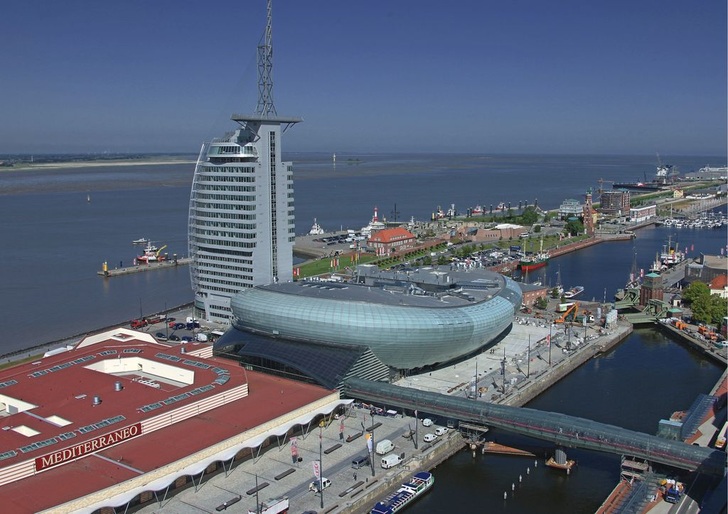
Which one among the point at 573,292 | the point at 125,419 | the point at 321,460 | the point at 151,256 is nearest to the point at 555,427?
the point at 321,460

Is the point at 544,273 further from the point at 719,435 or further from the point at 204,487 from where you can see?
the point at 204,487

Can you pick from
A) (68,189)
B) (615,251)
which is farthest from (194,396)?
(68,189)

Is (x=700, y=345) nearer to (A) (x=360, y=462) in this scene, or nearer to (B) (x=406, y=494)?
(A) (x=360, y=462)

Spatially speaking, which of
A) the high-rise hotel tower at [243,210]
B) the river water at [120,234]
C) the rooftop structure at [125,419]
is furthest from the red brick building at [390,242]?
the rooftop structure at [125,419]

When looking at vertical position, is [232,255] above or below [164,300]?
above

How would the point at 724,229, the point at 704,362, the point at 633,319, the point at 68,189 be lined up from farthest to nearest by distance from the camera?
1. the point at 68,189
2. the point at 724,229
3. the point at 633,319
4. the point at 704,362

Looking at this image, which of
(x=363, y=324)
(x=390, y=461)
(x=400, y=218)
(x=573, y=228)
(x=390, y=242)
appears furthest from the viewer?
(x=400, y=218)
